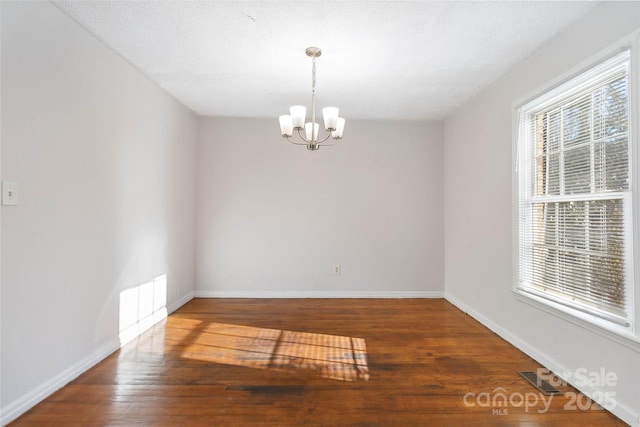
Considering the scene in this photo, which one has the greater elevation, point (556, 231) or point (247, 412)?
point (556, 231)

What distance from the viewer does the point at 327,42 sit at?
247 centimetres

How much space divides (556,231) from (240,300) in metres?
3.58

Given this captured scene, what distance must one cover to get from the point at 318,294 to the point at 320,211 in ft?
3.84

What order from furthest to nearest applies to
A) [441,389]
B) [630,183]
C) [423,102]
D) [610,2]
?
[423,102] < [441,389] < [610,2] < [630,183]

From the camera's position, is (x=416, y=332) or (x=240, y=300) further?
(x=240, y=300)

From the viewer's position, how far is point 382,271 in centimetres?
450

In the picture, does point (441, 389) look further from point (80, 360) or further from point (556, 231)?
point (80, 360)

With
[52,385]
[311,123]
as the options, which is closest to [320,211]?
[311,123]

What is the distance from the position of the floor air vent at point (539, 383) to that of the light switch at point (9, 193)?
3435 mm

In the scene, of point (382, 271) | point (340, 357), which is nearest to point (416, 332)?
point (340, 357)

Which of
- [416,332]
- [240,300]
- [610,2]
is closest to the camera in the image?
[610,2]

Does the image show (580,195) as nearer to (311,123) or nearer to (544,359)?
(544,359)

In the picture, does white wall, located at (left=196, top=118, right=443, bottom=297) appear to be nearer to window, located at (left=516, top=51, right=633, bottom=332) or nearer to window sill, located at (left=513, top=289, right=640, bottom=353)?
window, located at (left=516, top=51, right=633, bottom=332)

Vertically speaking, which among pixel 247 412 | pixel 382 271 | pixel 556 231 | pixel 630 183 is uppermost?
pixel 630 183
